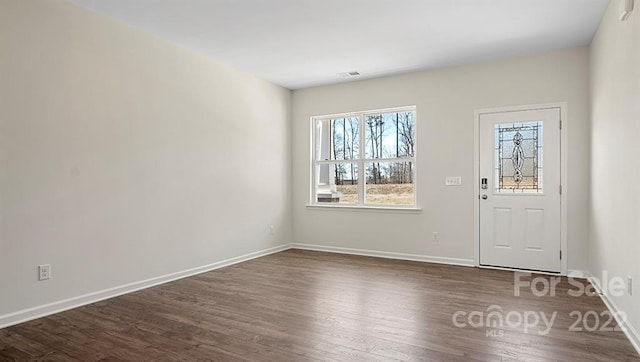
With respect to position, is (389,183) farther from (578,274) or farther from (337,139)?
(578,274)

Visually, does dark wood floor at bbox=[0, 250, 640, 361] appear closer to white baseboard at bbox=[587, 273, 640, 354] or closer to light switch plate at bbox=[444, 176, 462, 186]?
white baseboard at bbox=[587, 273, 640, 354]

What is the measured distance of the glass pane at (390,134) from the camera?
561 cm

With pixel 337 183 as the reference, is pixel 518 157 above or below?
above

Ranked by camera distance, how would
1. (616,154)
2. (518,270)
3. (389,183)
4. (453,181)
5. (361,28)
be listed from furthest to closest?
1. (389,183)
2. (453,181)
3. (518,270)
4. (361,28)
5. (616,154)

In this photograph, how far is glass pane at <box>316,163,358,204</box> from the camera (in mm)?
6098

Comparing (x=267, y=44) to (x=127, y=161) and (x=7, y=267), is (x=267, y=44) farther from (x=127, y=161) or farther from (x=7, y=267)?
(x=7, y=267)

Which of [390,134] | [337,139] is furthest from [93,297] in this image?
[390,134]

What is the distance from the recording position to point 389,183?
5777 millimetres

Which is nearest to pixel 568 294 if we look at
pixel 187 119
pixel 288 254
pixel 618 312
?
pixel 618 312

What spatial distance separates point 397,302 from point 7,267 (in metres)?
3.15

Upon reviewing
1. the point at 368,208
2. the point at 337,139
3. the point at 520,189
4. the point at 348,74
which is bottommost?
the point at 368,208

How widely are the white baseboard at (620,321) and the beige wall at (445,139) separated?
71 cm

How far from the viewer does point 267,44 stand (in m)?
4.35

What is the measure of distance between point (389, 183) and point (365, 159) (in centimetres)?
53
